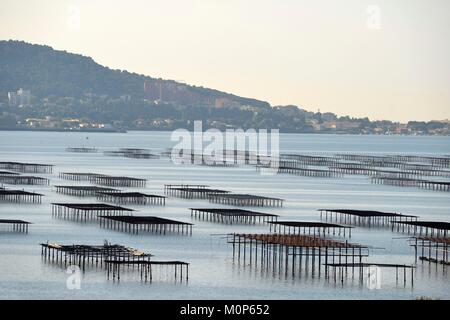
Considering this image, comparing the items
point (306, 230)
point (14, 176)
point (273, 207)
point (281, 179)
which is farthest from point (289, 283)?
point (281, 179)

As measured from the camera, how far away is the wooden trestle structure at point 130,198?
104 metres

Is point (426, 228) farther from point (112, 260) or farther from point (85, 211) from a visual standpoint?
point (112, 260)

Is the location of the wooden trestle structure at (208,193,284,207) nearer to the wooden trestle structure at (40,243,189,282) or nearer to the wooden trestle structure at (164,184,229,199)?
the wooden trestle structure at (164,184,229,199)

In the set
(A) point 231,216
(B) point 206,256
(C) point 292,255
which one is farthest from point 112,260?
(A) point 231,216

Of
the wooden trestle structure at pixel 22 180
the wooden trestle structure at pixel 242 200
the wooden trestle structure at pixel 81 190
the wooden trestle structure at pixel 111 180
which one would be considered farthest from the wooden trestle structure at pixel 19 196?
the wooden trestle structure at pixel 242 200

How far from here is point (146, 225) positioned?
8519cm

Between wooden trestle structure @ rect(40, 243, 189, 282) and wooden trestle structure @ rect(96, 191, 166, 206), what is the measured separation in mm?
35685

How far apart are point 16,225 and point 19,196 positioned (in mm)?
26414

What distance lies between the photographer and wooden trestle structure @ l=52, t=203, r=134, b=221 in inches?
3538

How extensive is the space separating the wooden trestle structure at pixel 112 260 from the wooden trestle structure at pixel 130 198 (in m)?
35.7

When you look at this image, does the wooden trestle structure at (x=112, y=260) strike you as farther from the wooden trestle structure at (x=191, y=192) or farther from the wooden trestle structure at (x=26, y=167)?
the wooden trestle structure at (x=26, y=167)
